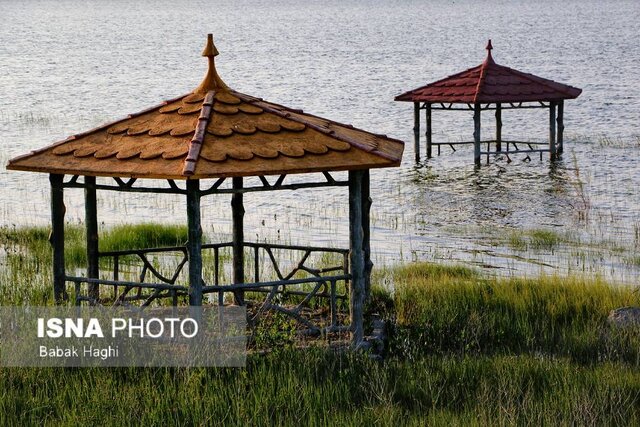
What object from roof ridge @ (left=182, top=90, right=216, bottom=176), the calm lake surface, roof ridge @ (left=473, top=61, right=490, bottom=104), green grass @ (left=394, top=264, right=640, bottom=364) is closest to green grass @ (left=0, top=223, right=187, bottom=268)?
the calm lake surface

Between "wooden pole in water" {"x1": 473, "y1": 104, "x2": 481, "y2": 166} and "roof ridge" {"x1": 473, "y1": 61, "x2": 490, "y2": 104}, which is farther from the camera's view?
"wooden pole in water" {"x1": 473, "y1": 104, "x2": 481, "y2": 166}

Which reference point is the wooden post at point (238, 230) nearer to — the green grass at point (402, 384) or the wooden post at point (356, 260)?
the green grass at point (402, 384)

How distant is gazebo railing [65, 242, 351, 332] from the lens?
1116 cm

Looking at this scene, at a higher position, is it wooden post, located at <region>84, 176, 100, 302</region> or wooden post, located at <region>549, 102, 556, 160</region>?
wooden post, located at <region>549, 102, 556, 160</region>

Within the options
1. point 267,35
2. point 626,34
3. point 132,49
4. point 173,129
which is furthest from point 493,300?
point 267,35

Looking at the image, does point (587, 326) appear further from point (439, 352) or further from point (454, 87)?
point (454, 87)

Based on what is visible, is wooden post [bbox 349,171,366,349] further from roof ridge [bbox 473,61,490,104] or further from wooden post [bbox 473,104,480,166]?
wooden post [bbox 473,104,480,166]

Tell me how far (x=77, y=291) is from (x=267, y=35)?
109634mm

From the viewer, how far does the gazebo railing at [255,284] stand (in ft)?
36.6

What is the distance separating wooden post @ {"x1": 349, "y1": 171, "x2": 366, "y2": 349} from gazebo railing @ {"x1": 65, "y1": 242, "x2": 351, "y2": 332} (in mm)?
129

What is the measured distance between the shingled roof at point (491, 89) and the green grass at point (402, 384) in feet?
54.1

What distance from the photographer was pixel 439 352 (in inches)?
471

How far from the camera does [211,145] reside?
11.1 meters

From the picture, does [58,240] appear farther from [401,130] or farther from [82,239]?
[401,130]
